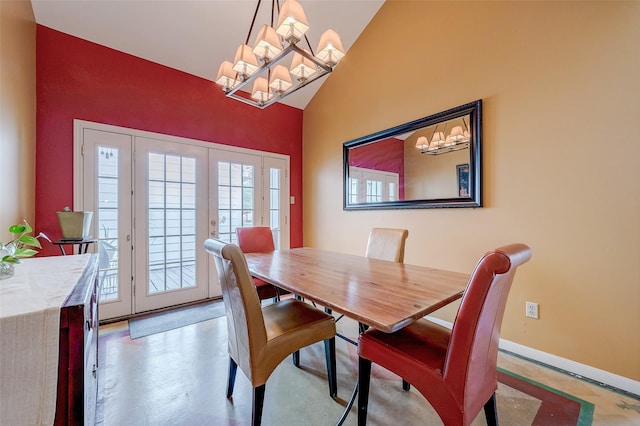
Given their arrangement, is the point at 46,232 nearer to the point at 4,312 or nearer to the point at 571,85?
the point at 4,312

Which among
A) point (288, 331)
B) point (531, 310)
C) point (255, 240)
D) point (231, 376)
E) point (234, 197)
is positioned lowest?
point (231, 376)

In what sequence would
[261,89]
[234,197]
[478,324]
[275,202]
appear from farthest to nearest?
[275,202]
[234,197]
[261,89]
[478,324]

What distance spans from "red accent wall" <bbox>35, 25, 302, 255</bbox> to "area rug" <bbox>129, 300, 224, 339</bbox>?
3.63ft

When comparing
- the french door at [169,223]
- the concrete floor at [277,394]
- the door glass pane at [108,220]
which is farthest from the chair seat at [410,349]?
the door glass pane at [108,220]

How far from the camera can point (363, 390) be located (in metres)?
1.31

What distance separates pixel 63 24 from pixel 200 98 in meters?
1.31

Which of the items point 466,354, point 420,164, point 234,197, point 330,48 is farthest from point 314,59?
point 234,197

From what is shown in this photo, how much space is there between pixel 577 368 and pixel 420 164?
2.01 m

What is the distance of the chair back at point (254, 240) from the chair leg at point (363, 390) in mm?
1682

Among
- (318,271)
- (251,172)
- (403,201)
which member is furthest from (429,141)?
(251,172)

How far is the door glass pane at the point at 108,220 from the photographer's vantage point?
2.78 metres

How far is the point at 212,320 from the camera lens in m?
2.85

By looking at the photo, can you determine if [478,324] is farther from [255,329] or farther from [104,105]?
[104,105]

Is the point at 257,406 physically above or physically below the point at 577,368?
above
